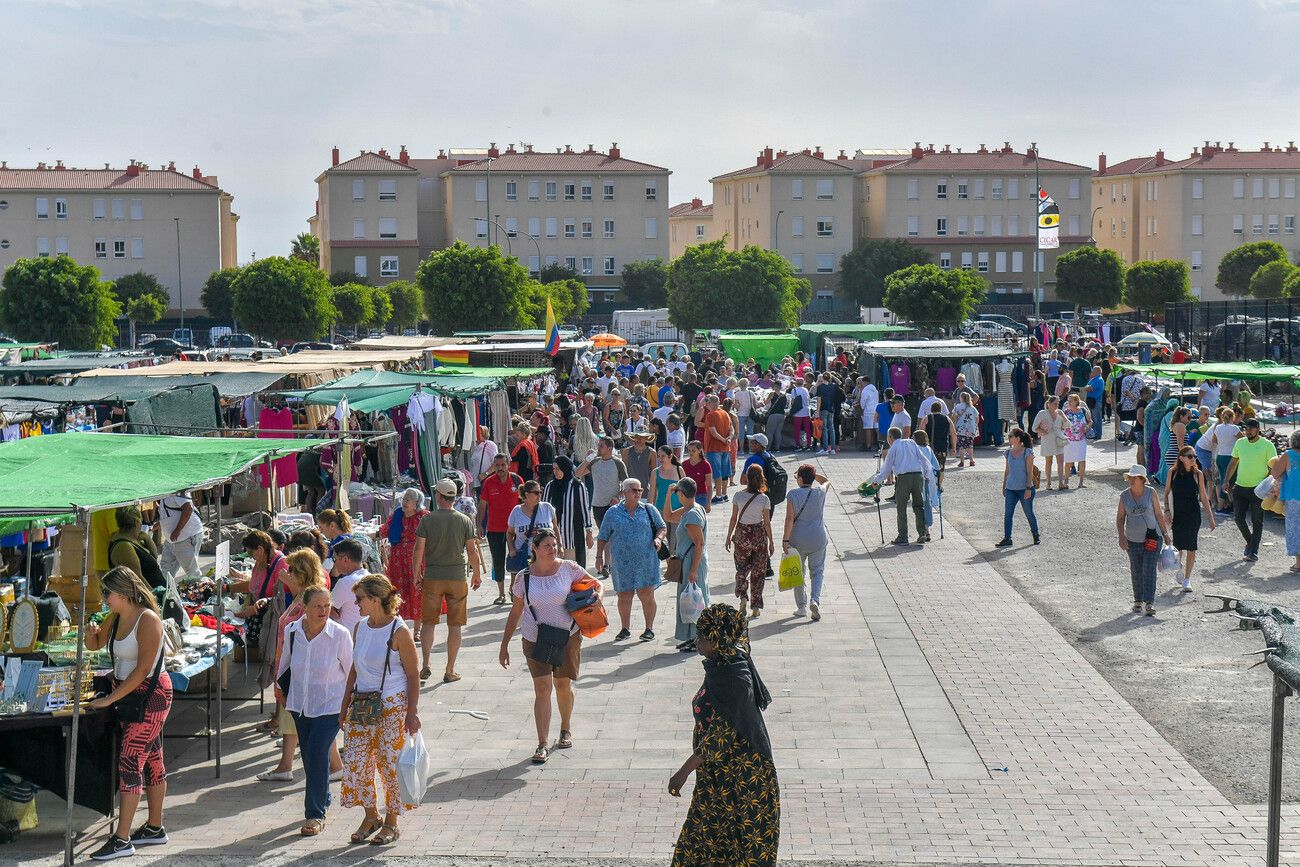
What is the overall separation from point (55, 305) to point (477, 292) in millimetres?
15830

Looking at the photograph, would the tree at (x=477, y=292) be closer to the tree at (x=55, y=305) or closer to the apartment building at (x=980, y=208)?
the tree at (x=55, y=305)

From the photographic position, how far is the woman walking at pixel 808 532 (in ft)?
43.8

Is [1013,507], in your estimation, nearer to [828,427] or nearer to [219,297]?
[828,427]

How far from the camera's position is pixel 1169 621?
13.2 meters

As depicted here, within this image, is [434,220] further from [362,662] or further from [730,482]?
[362,662]

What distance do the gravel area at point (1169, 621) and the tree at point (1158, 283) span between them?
64.2 meters

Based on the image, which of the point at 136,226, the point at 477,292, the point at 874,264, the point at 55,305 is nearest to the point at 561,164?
the point at 874,264

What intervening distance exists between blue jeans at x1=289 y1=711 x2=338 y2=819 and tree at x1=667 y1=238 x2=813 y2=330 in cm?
6475

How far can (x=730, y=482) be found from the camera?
23906 mm

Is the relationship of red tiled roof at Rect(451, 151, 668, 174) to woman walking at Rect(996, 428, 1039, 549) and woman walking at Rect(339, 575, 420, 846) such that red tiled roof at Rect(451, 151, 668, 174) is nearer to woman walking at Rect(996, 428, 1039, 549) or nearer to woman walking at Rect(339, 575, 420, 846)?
woman walking at Rect(996, 428, 1039, 549)

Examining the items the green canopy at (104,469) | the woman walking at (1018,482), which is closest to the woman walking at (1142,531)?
the woman walking at (1018,482)

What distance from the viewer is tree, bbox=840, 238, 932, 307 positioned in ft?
314

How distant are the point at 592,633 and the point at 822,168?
98.0 meters

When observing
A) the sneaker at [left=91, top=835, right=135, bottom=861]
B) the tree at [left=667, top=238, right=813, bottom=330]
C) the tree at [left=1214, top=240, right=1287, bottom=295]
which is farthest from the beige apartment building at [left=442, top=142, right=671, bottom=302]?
the sneaker at [left=91, top=835, right=135, bottom=861]
